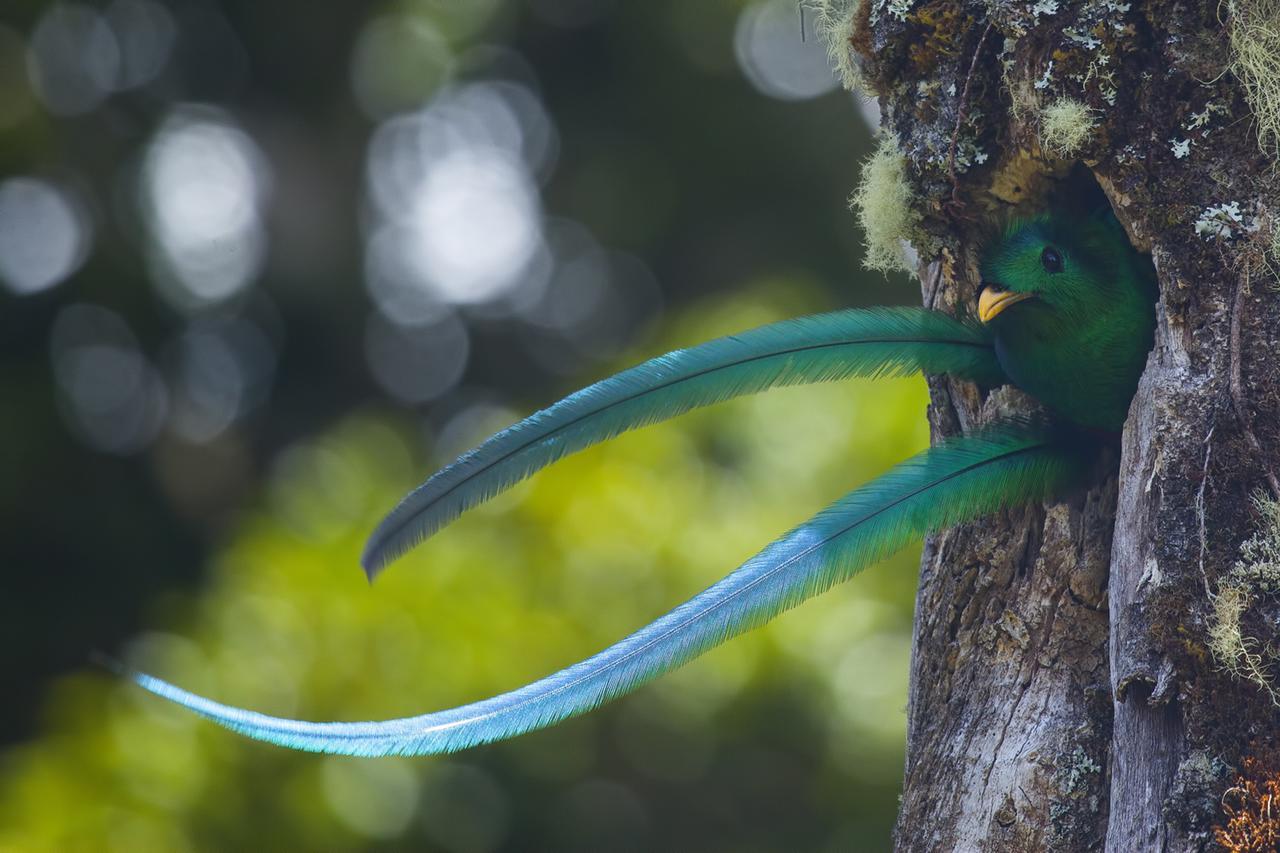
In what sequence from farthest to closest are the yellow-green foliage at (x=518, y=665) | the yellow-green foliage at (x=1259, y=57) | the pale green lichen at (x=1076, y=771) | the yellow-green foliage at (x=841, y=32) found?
the yellow-green foliage at (x=518, y=665)
the yellow-green foliage at (x=841, y=32)
the pale green lichen at (x=1076, y=771)
the yellow-green foliage at (x=1259, y=57)

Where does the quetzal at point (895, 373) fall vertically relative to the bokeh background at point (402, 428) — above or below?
below

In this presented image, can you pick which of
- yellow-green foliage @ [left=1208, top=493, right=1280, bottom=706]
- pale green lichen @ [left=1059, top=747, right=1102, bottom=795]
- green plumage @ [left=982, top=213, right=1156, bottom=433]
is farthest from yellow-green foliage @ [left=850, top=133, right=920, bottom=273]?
pale green lichen @ [left=1059, top=747, right=1102, bottom=795]

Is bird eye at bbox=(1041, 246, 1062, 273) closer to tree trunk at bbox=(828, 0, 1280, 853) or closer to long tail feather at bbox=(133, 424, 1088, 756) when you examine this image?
tree trunk at bbox=(828, 0, 1280, 853)

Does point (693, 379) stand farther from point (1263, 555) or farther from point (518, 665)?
point (518, 665)

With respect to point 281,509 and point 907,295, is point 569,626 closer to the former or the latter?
point 281,509

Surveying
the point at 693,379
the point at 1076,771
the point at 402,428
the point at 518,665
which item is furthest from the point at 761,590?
the point at 402,428

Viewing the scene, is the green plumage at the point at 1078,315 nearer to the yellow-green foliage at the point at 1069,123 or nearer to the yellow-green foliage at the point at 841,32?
the yellow-green foliage at the point at 1069,123

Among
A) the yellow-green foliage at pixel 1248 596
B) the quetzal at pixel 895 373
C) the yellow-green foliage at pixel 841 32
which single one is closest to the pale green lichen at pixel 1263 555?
the yellow-green foliage at pixel 1248 596
